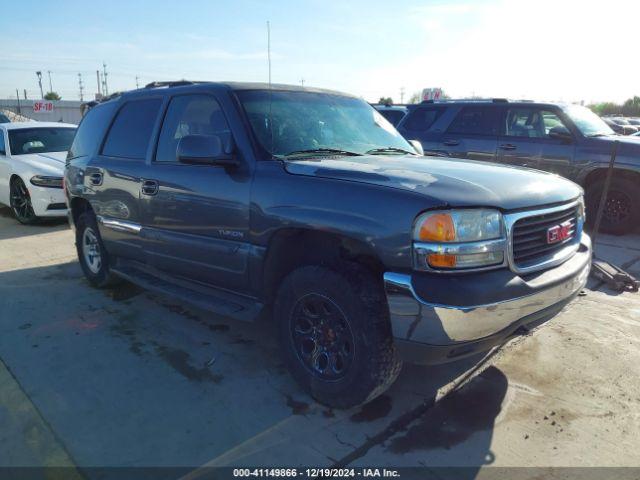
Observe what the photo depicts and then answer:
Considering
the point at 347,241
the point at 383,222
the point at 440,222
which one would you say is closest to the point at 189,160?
the point at 347,241

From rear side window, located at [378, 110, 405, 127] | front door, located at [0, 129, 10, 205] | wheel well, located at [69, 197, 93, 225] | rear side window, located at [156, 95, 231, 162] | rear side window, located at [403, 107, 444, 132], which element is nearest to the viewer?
rear side window, located at [156, 95, 231, 162]

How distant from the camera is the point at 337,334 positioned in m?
2.82

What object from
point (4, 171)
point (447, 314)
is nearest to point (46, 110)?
point (4, 171)

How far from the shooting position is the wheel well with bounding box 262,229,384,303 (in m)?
2.79

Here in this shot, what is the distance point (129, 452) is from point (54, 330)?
188 centimetres

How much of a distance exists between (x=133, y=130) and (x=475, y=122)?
5.41 metres

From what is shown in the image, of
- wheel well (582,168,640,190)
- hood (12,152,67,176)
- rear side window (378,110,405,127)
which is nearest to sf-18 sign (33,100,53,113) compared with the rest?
hood (12,152,67,176)

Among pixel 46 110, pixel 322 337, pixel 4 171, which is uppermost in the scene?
pixel 46 110

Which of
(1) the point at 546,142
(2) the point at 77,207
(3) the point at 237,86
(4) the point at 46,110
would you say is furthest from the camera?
(4) the point at 46,110

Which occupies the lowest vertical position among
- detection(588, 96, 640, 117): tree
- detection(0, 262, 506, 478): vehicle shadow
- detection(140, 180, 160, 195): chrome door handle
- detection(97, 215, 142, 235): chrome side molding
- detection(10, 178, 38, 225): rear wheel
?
detection(0, 262, 506, 478): vehicle shadow

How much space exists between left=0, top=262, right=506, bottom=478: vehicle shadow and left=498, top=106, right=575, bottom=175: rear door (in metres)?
Result: 4.91

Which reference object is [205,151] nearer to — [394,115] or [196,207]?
[196,207]

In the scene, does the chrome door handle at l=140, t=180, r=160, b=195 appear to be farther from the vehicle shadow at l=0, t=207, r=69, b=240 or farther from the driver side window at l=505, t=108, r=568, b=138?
the driver side window at l=505, t=108, r=568, b=138

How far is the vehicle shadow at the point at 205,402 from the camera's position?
2564 millimetres
